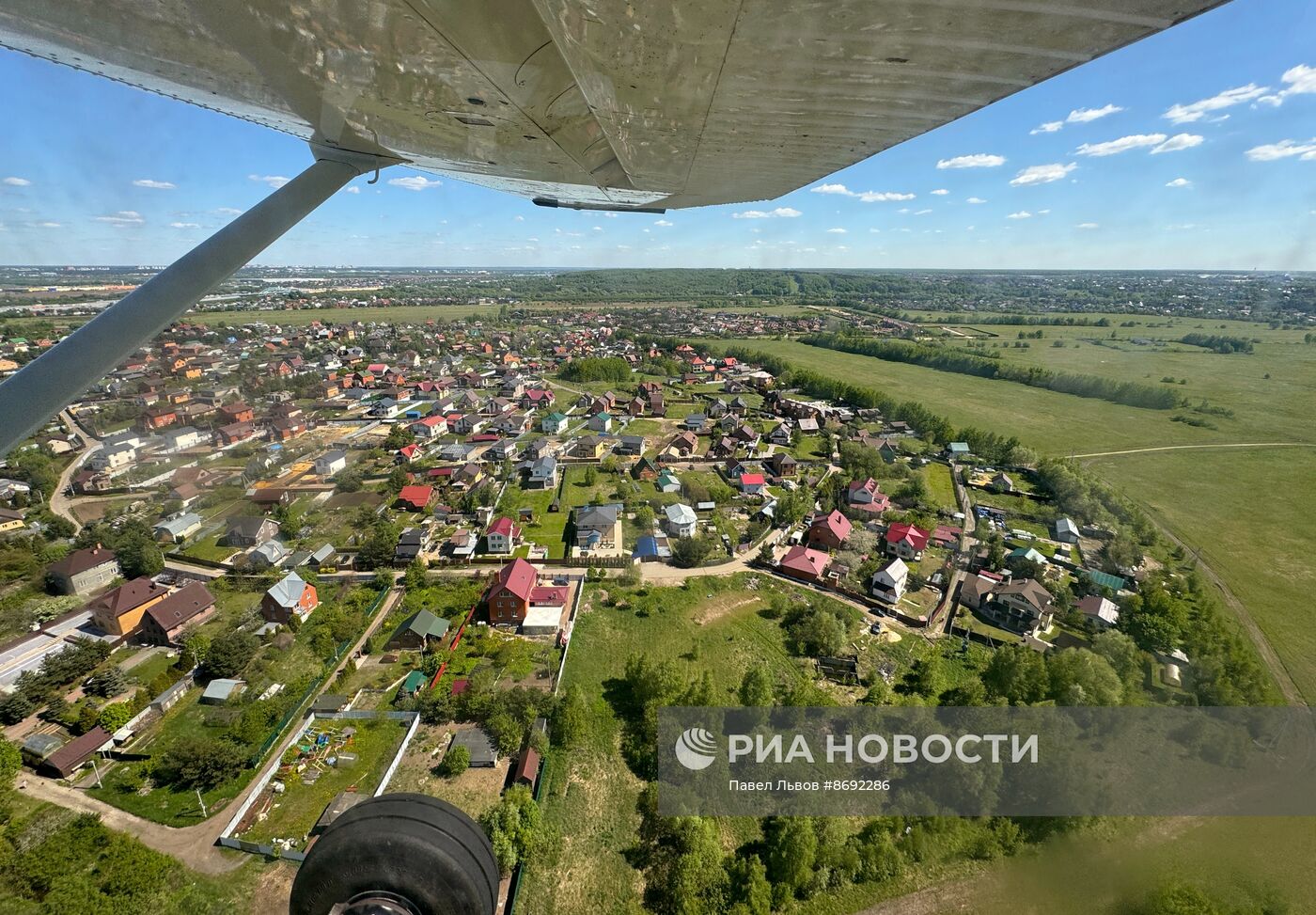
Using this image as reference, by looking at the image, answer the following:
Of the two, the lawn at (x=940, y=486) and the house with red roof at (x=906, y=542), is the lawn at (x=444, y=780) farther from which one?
the lawn at (x=940, y=486)

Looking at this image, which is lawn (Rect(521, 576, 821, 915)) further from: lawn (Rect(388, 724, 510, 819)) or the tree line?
the tree line

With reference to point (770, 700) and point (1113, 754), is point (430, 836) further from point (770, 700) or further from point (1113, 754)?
point (1113, 754)

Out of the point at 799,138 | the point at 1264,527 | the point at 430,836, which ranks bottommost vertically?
the point at 1264,527

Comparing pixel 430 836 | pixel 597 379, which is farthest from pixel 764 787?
pixel 597 379

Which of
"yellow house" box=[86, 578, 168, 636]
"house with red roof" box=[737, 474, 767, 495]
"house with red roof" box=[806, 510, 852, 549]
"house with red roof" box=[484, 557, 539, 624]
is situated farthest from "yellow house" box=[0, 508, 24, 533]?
"house with red roof" box=[806, 510, 852, 549]
